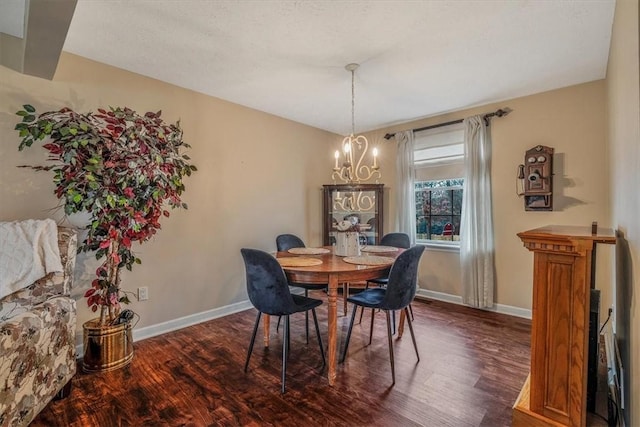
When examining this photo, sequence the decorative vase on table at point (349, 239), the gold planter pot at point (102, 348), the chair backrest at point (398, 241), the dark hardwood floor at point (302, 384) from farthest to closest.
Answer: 1. the chair backrest at point (398, 241)
2. the decorative vase on table at point (349, 239)
3. the gold planter pot at point (102, 348)
4. the dark hardwood floor at point (302, 384)

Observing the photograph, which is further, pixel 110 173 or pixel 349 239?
pixel 349 239

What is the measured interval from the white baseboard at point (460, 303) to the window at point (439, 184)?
2.15 ft

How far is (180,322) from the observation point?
3.00 m

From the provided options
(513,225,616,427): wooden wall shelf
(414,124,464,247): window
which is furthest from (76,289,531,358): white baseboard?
(513,225,616,427): wooden wall shelf

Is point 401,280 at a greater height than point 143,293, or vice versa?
point 401,280

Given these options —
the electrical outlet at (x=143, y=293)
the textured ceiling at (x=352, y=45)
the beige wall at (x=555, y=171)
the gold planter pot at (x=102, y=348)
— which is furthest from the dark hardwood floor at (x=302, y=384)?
the textured ceiling at (x=352, y=45)

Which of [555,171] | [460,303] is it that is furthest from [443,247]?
[555,171]

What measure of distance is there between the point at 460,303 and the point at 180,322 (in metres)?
3.25

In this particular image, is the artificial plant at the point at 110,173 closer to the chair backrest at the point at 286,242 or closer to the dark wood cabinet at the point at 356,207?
the chair backrest at the point at 286,242

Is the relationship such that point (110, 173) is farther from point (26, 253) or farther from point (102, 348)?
point (102, 348)

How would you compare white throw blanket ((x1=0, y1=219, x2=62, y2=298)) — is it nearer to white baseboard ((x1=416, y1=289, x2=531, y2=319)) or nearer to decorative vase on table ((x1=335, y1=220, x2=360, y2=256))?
decorative vase on table ((x1=335, y1=220, x2=360, y2=256))

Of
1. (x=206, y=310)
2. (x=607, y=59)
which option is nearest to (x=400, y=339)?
(x=206, y=310)

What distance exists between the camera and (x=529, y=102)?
126 inches

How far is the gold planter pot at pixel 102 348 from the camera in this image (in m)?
2.14
